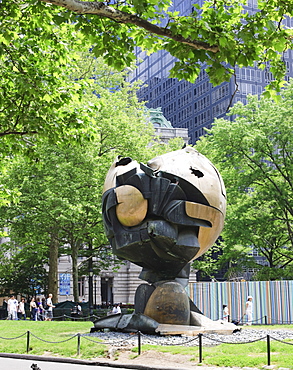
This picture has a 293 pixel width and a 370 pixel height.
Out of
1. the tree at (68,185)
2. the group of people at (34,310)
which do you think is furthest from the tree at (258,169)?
the group of people at (34,310)

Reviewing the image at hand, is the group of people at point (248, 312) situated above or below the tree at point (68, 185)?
below

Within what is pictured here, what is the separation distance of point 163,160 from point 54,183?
14450mm

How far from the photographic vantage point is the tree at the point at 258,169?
104 ft

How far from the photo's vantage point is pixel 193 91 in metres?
83.3

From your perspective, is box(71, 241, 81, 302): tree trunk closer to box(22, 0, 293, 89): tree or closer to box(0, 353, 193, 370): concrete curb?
box(0, 353, 193, 370): concrete curb

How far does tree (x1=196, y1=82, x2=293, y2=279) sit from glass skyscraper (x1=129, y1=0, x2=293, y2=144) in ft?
116

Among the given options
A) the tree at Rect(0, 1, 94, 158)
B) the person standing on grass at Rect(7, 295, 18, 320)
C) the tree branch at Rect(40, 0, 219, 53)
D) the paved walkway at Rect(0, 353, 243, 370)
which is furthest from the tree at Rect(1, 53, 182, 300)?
the tree branch at Rect(40, 0, 219, 53)

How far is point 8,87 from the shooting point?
15047mm

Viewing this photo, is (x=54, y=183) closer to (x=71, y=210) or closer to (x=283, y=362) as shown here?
(x=71, y=210)

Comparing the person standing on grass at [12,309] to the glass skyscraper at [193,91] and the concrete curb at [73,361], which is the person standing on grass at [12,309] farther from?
the glass skyscraper at [193,91]

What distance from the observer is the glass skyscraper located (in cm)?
7256

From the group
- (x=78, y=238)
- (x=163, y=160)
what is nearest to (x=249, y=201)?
(x=78, y=238)

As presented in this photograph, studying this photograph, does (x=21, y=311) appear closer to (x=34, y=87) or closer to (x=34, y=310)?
(x=34, y=310)

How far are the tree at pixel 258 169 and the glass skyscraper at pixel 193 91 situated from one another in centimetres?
3532
